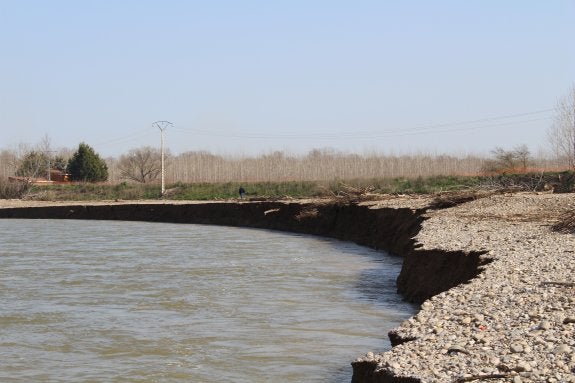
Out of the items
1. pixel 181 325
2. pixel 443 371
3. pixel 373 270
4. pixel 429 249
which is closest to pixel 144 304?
pixel 181 325

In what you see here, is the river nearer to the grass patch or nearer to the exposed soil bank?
the exposed soil bank

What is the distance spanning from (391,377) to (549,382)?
1312mm

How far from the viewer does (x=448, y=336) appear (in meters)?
8.66

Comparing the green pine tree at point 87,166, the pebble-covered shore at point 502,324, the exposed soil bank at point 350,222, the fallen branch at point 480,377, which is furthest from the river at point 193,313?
the green pine tree at point 87,166

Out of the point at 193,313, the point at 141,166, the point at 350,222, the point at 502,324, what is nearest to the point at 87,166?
the point at 141,166

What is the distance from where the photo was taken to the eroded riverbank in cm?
746

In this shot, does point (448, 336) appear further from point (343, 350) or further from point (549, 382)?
point (343, 350)

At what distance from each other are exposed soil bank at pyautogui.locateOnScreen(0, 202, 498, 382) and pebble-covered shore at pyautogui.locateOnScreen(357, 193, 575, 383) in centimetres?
33

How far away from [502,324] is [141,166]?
82.8 metres

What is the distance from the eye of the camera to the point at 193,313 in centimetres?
1462

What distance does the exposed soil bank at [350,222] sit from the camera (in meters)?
15.2

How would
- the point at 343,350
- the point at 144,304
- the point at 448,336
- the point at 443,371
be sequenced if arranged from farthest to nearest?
the point at 144,304 → the point at 343,350 → the point at 448,336 → the point at 443,371

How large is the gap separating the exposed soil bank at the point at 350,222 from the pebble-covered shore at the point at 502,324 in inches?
13.1

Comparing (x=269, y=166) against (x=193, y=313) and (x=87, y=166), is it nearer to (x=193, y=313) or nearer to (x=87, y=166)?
(x=87, y=166)
